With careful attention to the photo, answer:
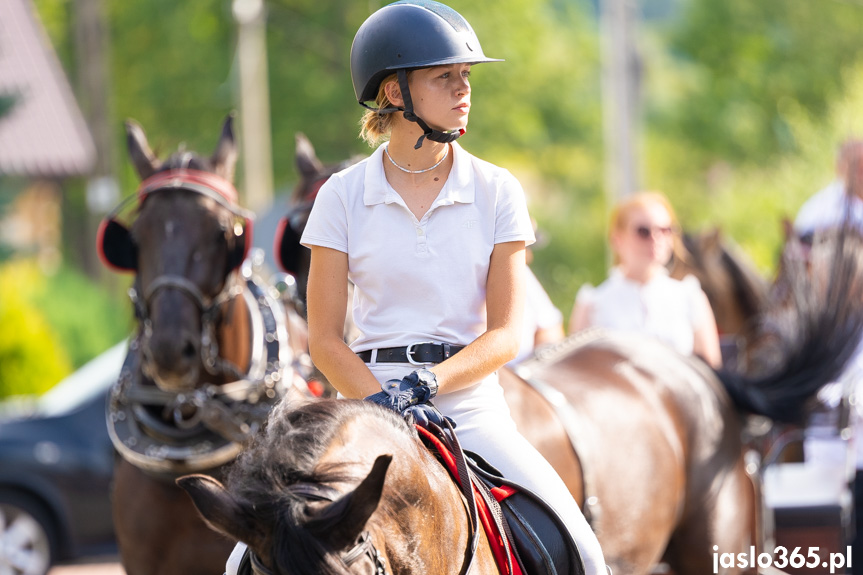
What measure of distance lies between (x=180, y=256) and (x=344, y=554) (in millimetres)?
2480

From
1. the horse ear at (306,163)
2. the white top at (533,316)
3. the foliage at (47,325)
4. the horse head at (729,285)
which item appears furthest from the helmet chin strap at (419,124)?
the foliage at (47,325)

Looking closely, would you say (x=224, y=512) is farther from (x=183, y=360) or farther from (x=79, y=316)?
(x=79, y=316)

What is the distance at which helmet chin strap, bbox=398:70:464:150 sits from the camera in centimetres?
299

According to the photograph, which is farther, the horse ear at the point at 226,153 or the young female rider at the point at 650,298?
the young female rider at the point at 650,298

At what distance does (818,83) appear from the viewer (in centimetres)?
2769

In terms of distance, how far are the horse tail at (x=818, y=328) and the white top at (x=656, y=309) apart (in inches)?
18.6

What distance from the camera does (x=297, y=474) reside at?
227 cm

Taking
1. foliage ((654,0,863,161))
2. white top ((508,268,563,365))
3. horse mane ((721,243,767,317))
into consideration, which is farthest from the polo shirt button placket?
foliage ((654,0,863,161))

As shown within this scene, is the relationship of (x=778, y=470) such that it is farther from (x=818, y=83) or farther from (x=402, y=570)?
(x=818, y=83)

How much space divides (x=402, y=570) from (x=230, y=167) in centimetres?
289

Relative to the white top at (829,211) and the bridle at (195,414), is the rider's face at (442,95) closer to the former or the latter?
the bridle at (195,414)

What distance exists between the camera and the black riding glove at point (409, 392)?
2.72 meters

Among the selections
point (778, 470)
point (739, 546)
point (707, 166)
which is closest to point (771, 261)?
point (778, 470)

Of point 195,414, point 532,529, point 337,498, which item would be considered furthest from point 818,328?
point 337,498
